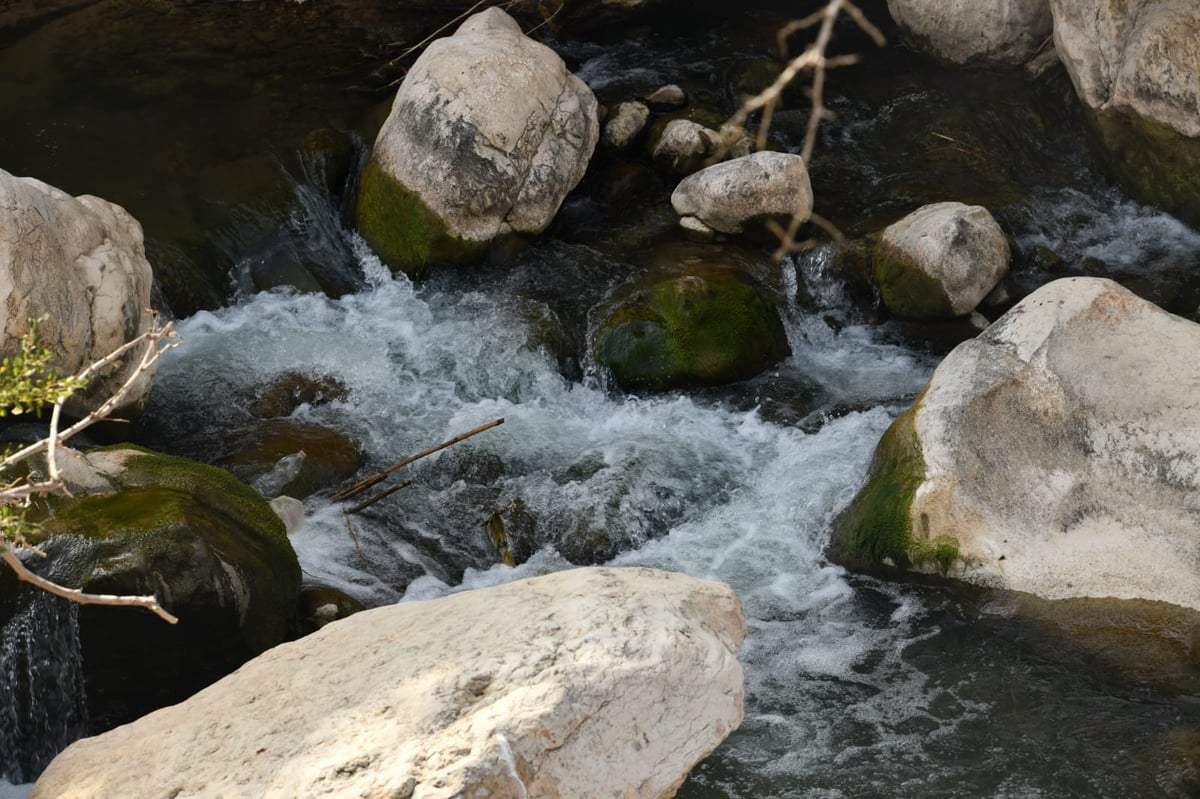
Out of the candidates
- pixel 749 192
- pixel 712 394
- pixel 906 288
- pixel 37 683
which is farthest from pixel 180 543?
pixel 906 288

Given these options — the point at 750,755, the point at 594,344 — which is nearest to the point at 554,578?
the point at 750,755

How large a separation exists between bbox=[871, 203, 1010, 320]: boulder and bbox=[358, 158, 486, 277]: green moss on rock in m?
3.32

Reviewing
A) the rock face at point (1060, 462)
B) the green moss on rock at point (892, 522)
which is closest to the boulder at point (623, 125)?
the green moss on rock at point (892, 522)

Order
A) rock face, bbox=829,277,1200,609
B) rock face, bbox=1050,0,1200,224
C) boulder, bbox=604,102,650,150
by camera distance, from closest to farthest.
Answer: rock face, bbox=829,277,1200,609, rock face, bbox=1050,0,1200,224, boulder, bbox=604,102,650,150

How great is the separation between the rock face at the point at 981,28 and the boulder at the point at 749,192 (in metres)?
3.94

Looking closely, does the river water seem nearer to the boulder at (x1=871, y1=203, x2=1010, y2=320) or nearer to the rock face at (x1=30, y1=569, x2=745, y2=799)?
the boulder at (x1=871, y1=203, x2=1010, y2=320)

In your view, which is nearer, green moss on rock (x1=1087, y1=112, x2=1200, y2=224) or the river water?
the river water

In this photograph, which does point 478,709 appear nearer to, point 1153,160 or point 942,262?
point 942,262

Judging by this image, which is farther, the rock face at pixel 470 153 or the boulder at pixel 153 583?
the rock face at pixel 470 153

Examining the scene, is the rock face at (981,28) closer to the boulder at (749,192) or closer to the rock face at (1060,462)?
the boulder at (749,192)

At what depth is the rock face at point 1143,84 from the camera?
9664 mm

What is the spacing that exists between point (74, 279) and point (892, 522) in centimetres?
510

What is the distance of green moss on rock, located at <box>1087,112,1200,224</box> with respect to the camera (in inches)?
393

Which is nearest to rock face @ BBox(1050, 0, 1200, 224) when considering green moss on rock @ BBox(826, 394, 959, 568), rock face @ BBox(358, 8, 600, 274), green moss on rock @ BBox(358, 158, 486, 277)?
rock face @ BBox(358, 8, 600, 274)
